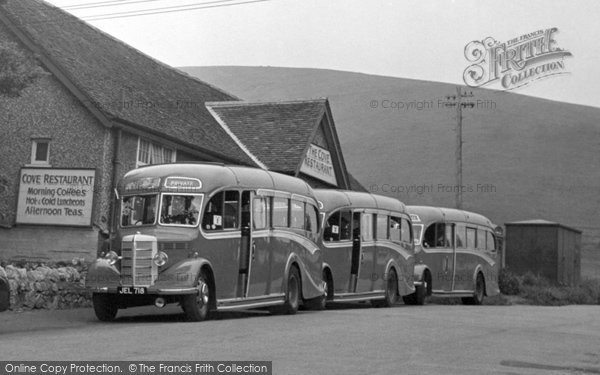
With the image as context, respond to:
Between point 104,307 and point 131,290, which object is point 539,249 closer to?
point 104,307

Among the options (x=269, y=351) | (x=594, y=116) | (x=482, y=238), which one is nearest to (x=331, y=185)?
(x=482, y=238)

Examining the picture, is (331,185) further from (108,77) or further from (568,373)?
(568,373)

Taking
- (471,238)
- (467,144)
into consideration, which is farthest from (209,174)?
(467,144)

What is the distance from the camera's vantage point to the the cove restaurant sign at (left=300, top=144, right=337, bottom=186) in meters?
33.5

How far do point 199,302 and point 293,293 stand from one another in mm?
3960

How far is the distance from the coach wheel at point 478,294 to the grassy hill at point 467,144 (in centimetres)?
2297

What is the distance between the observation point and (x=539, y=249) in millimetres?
39594

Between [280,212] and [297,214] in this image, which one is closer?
[280,212]

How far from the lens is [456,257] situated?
3039cm

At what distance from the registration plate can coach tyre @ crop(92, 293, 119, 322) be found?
0.59 m

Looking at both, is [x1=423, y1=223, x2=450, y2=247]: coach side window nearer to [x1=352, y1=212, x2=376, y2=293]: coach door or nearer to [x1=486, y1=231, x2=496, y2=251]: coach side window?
[x1=486, y1=231, x2=496, y2=251]: coach side window

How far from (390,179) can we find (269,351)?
6248 cm

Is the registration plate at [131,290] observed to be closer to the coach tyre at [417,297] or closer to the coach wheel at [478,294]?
the coach tyre at [417,297]

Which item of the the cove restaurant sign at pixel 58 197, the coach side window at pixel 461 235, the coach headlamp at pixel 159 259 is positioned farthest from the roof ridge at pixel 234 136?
the coach headlamp at pixel 159 259
